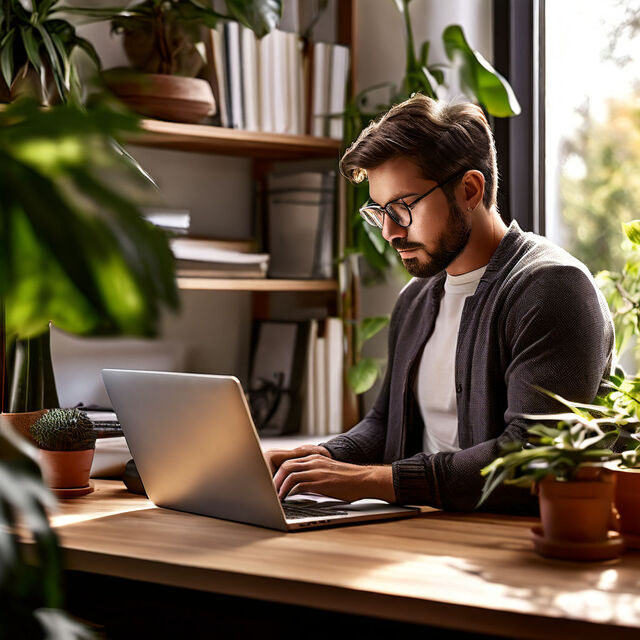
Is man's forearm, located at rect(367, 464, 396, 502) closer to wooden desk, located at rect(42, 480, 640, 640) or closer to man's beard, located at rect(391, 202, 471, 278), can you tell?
wooden desk, located at rect(42, 480, 640, 640)

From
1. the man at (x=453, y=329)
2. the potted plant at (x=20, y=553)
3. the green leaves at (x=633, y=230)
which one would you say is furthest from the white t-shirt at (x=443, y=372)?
the potted plant at (x=20, y=553)

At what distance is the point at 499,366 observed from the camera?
1.91 metres

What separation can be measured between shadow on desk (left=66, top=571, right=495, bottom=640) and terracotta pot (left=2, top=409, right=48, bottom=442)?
0.51 meters

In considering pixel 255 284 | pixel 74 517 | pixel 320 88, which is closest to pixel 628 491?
pixel 74 517

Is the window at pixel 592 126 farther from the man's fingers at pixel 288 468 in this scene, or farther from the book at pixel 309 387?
the man's fingers at pixel 288 468

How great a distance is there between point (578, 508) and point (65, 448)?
986 mm

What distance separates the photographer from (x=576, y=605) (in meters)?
1.12

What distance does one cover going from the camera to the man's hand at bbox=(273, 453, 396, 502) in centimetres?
170

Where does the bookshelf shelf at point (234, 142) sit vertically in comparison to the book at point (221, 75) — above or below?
below

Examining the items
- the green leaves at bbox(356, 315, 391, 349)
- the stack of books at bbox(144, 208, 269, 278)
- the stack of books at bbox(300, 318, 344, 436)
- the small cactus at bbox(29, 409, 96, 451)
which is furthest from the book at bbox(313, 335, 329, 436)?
the small cactus at bbox(29, 409, 96, 451)

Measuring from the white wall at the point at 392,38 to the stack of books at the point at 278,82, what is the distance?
18 centimetres

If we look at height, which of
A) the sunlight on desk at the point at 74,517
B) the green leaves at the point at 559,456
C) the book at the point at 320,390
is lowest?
the book at the point at 320,390

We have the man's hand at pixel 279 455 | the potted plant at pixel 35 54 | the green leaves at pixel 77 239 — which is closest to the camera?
the green leaves at pixel 77 239

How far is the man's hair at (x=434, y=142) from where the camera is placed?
2.03 meters
